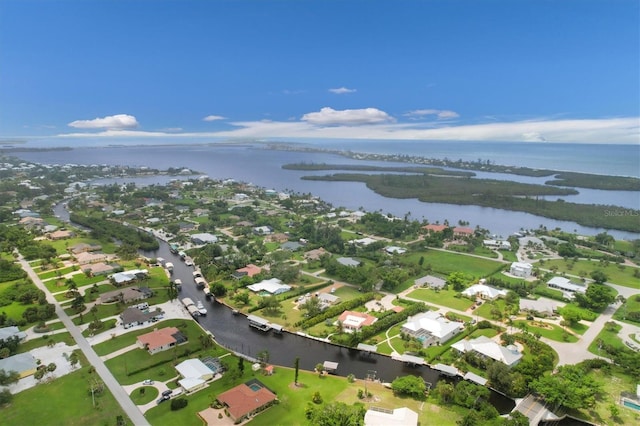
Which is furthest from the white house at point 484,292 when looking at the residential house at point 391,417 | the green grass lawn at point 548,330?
the residential house at point 391,417

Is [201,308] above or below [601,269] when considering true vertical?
below

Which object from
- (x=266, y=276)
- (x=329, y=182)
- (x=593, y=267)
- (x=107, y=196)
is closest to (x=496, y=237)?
(x=593, y=267)

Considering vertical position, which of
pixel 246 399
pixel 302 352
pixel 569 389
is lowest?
pixel 302 352

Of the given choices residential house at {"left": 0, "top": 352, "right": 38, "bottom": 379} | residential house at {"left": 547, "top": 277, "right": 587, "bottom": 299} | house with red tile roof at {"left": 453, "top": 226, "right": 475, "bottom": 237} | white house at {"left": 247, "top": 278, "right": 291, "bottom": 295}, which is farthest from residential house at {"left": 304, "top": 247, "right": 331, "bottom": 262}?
residential house at {"left": 0, "top": 352, "right": 38, "bottom": 379}

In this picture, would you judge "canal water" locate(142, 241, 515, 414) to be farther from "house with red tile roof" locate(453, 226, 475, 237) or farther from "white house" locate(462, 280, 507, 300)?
"house with red tile roof" locate(453, 226, 475, 237)

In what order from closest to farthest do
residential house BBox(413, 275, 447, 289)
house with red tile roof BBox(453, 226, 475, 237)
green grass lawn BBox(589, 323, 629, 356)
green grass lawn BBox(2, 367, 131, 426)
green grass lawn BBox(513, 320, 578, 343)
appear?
green grass lawn BBox(2, 367, 131, 426) < green grass lawn BBox(589, 323, 629, 356) < green grass lawn BBox(513, 320, 578, 343) < residential house BBox(413, 275, 447, 289) < house with red tile roof BBox(453, 226, 475, 237)

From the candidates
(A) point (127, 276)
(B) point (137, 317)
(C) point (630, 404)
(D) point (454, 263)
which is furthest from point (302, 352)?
(D) point (454, 263)

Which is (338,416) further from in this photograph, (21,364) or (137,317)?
(21,364)

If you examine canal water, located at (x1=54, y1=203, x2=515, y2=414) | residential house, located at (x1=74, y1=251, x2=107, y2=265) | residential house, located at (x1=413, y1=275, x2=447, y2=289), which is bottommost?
canal water, located at (x1=54, y1=203, x2=515, y2=414)
